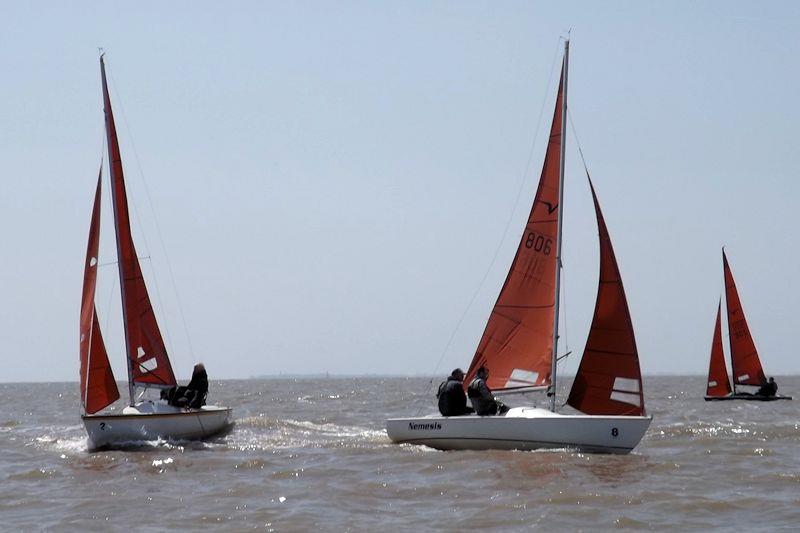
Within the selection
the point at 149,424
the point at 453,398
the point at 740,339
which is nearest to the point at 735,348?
the point at 740,339

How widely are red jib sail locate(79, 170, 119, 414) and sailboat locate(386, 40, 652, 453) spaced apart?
18.3ft

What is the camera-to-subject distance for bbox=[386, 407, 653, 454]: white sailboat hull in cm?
1886

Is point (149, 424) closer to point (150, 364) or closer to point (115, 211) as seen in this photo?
point (150, 364)

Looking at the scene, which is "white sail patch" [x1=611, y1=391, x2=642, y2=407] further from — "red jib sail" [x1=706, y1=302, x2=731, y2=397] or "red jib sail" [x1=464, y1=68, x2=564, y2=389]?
"red jib sail" [x1=706, y1=302, x2=731, y2=397]

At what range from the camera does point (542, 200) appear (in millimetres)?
20906

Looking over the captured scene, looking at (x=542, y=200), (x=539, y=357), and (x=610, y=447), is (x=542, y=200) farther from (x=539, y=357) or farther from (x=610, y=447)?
(x=610, y=447)

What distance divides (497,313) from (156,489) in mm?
7562

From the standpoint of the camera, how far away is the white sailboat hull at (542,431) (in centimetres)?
1886

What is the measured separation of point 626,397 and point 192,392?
833cm

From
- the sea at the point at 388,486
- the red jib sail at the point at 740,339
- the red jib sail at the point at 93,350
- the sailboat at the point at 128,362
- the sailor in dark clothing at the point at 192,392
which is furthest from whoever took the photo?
the red jib sail at the point at 740,339

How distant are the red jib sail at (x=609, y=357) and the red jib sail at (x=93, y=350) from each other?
28.6ft

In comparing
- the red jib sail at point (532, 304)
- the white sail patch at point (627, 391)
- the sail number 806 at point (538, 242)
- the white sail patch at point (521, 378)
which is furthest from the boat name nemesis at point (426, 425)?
the sail number 806 at point (538, 242)

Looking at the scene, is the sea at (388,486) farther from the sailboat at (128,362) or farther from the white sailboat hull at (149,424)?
the sailboat at (128,362)

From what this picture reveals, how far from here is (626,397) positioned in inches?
761
